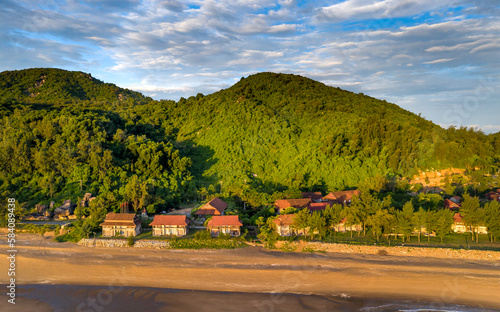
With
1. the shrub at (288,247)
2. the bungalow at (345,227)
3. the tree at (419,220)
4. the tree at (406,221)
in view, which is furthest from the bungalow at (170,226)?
the tree at (419,220)

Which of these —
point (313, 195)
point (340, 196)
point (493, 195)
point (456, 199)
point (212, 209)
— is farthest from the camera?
point (313, 195)

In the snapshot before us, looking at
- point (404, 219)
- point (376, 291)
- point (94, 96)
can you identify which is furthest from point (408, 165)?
point (94, 96)

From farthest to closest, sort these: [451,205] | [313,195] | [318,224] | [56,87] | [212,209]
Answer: [56,87] < [313,195] < [212,209] < [451,205] < [318,224]

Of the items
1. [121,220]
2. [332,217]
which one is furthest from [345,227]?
[121,220]

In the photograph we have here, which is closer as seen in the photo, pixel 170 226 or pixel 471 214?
Answer: pixel 471 214

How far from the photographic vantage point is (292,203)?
33.2 meters

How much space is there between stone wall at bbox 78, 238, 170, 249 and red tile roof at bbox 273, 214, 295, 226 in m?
9.58

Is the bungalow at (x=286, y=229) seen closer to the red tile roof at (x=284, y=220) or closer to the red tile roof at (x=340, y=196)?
the red tile roof at (x=284, y=220)

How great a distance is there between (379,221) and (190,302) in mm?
16707

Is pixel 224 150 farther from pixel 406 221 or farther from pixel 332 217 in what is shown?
pixel 406 221

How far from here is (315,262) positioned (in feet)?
74.9

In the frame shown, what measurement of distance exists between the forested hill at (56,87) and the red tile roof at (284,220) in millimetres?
68288

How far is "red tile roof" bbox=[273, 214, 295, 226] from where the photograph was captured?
1078 inches

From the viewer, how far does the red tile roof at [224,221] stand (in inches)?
1089
